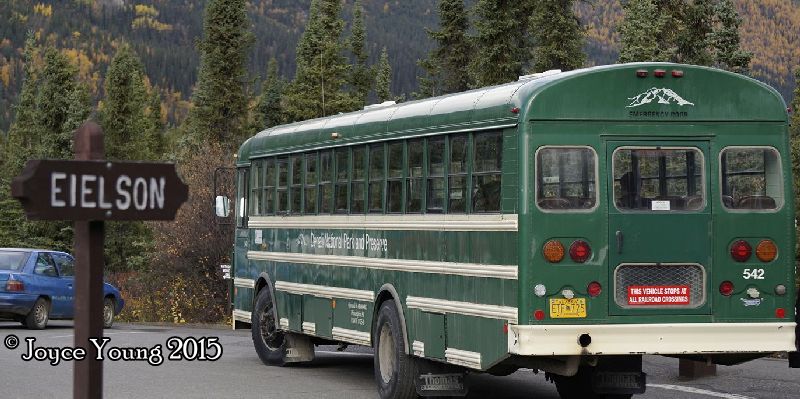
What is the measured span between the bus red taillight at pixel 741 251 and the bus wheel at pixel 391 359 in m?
3.28

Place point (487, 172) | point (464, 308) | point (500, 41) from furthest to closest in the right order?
point (500, 41) < point (464, 308) < point (487, 172)

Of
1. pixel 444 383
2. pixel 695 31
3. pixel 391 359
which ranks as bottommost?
pixel 444 383

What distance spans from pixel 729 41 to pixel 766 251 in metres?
24.1

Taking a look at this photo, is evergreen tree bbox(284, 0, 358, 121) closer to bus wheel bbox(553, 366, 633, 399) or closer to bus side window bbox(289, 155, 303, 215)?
bus side window bbox(289, 155, 303, 215)

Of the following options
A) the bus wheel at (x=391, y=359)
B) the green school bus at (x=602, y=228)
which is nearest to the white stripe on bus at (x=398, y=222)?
the green school bus at (x=602, y=228)

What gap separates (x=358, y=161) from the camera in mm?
16891

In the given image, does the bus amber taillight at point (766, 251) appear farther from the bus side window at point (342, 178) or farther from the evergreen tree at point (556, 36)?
the evergreen tree at point (556, 36)

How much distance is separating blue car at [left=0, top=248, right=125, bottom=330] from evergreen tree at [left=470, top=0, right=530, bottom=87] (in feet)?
87.2

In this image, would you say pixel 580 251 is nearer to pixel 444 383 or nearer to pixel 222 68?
pixel 444 383

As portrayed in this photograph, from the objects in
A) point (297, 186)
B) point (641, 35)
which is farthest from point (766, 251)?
point (641, 35)

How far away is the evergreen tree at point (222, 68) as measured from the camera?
8662cm

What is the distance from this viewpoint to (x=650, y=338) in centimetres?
1302

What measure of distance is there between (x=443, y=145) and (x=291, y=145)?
16.1 ft

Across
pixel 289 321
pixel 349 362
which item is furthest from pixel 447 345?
pixel 349 362
